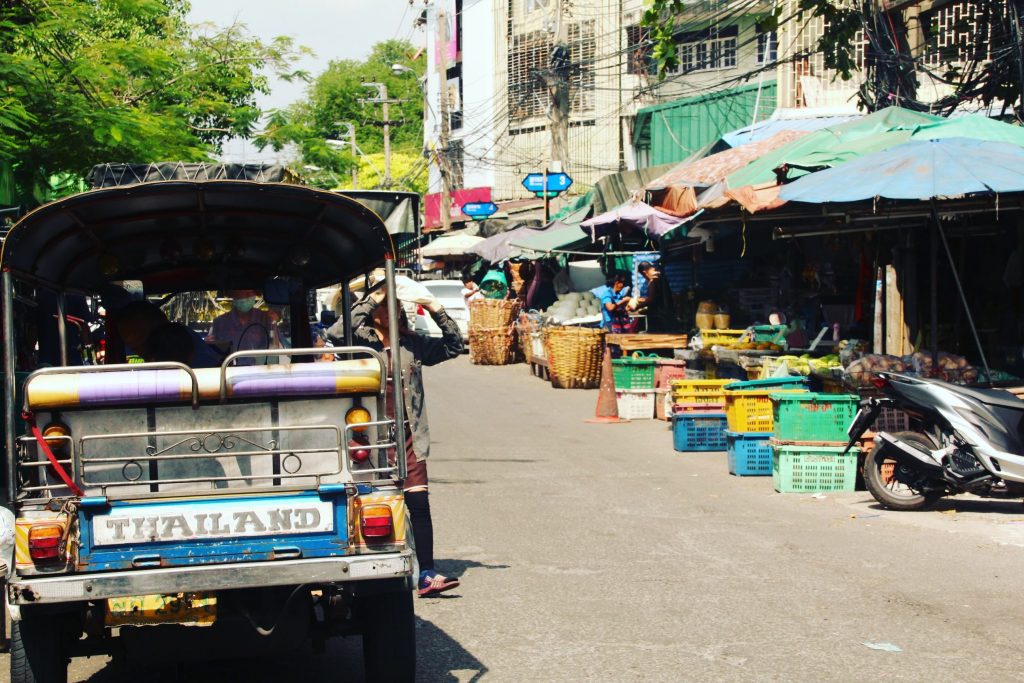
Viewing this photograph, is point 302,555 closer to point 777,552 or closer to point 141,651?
point 141,651

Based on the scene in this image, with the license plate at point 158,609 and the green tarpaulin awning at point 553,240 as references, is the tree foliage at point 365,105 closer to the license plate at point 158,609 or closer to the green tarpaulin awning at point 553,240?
the green tarpaulin awning at point 553,240

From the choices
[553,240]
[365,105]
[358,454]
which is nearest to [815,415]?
[358,454]

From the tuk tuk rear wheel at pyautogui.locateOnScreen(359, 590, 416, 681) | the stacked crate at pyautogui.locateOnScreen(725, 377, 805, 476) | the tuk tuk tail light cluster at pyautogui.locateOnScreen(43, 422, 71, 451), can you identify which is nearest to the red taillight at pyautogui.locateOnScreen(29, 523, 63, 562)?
the tuk tuk tail light cluster at pyautogui.locateOnScreen(43, 422, 71, 451)

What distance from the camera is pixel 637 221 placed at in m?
17.6

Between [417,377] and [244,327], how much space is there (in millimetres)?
1032

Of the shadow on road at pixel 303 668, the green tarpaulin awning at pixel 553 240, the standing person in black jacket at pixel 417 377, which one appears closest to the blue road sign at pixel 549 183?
the green tarpaulin awning at pixel 553 240

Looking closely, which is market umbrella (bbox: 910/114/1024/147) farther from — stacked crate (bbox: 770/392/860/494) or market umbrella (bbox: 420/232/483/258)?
market umbrella (bbox: 420/232/483/258)

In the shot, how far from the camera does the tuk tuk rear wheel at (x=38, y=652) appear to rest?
463 cm

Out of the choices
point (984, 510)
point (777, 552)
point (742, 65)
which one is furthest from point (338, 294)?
point (742, 65)

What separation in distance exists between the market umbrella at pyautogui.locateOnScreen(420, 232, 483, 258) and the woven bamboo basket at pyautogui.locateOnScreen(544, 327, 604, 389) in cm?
1291

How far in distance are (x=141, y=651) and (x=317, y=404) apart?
1.20m

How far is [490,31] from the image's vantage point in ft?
151

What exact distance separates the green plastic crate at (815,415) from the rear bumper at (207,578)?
252 inches

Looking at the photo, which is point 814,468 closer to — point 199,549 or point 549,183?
point 199,549
